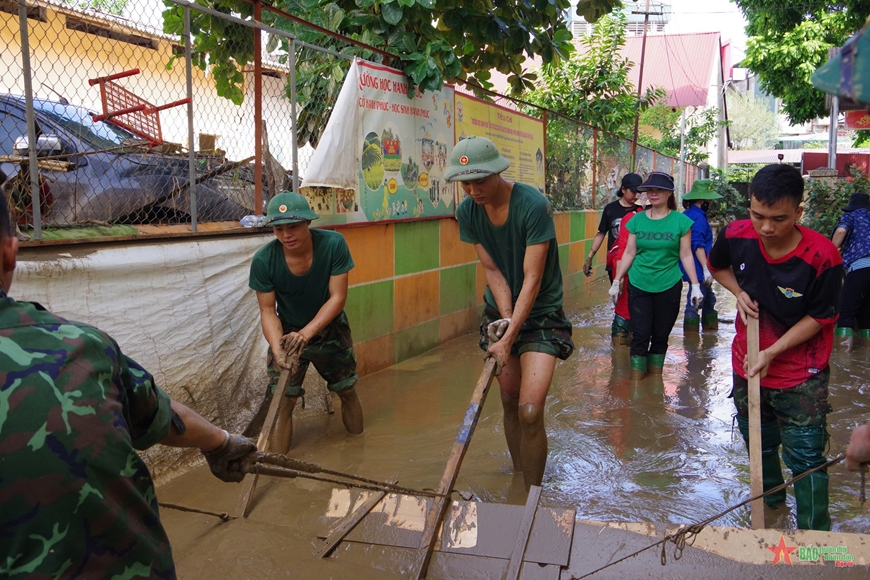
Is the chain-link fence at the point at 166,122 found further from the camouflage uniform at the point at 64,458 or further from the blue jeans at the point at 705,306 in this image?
the blue jeans at the point at 705,306

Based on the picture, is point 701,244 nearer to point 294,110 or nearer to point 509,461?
point 509,461

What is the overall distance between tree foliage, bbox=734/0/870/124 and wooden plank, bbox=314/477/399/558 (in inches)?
685

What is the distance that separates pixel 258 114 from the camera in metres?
5.26

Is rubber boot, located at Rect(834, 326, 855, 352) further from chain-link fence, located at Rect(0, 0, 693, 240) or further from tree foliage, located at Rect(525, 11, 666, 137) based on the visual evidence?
tree foliage, located at Rect(525, 11, 666, 137)

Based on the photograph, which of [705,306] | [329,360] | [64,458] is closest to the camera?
[64,458]

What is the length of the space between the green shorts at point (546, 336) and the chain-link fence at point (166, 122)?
7.17 feet

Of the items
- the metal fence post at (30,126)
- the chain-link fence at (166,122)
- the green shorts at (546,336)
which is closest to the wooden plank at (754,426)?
the green shorts at (546,336)

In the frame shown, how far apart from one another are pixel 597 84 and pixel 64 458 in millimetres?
14207

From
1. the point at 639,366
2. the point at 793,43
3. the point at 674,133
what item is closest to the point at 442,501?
the point at 639,366

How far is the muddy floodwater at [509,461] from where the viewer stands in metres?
3.15

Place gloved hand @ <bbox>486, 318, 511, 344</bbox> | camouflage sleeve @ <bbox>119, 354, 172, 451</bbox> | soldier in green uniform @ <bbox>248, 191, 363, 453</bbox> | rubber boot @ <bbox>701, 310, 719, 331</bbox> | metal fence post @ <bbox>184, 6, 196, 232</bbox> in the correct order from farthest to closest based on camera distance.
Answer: rubber boot @ <bbox>701, 310, 719, 331</bbox> → metal fence post @ <bbox>184, 6, 196, 232</bbox> → soldier in green uniform @ <bbox>248, 191, 363, 453</bbox> → gloved hand @ <bbox>486, 318, 511, 344</bbox> → camouflage sleeve @ <bbox>119, 354, 172, 451</bbox>

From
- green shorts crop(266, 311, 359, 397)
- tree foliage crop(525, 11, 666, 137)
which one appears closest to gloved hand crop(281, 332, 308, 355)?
green shorts crop(266, 311, 359, 397)

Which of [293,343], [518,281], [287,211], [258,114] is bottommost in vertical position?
[293,343]

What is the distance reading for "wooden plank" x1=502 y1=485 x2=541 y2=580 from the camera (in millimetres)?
2836
